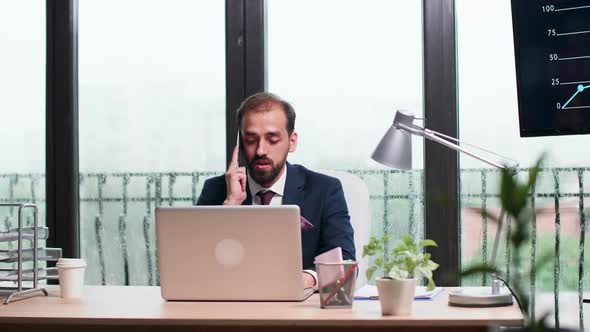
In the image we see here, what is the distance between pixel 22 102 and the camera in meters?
3.79

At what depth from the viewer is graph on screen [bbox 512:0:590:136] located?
2.86m

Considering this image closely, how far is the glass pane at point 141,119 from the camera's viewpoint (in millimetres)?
3600

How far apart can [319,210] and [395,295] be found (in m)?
0.94

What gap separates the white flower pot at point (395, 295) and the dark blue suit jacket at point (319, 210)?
760 mm

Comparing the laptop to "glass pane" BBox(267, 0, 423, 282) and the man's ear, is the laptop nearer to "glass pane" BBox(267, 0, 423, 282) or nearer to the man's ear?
the man's ear

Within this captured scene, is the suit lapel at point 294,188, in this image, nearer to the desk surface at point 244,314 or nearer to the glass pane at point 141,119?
the desk surface at point 244,314

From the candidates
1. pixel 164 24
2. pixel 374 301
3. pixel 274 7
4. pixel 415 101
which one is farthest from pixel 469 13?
pixel 374 301

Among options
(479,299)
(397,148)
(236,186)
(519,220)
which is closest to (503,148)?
(397,148)

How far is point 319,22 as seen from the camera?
346cm

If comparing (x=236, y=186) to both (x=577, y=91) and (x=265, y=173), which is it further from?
(x=577, y=91)

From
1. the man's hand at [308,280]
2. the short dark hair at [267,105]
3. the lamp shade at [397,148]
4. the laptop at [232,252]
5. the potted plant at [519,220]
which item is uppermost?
the short dark hair at [267,105]

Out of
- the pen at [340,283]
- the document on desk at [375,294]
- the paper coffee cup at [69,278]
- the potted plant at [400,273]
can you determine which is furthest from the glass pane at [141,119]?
the potted plant at [400,273]

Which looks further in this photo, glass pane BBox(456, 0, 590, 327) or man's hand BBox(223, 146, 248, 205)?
glass pane BBox(456, 0, 590, 327)

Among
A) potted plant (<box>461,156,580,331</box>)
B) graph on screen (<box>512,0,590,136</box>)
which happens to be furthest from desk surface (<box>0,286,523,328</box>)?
potted plant (<box>461,156,580,331</box>)
